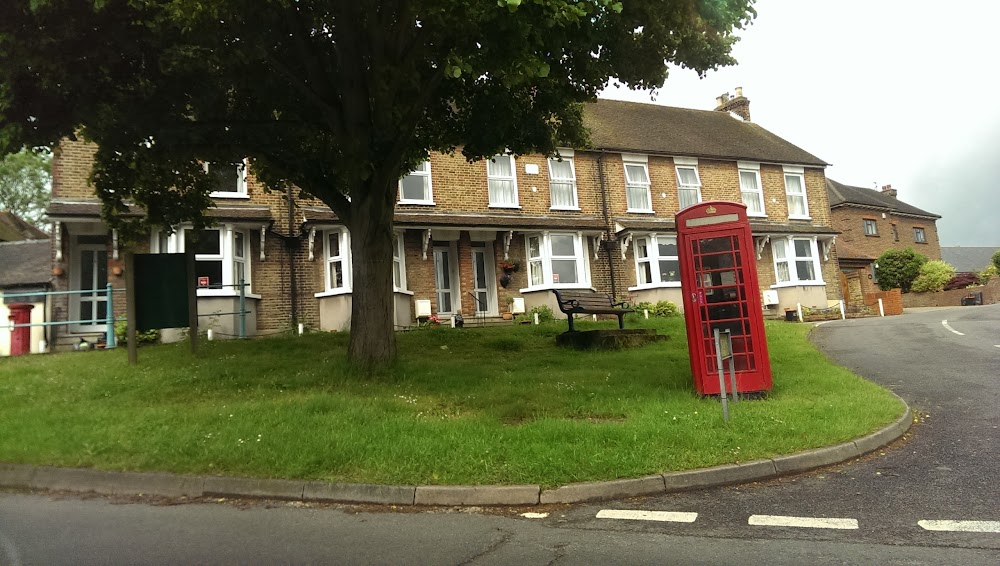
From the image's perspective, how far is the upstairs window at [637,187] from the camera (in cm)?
2267

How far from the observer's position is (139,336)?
585 inches

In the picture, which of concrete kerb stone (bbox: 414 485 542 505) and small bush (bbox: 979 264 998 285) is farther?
small bush (bbox: 979 264 998 285)

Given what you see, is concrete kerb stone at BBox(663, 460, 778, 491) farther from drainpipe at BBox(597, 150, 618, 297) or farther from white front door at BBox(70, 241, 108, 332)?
white front door at BBox(70, 241, 108, 332)

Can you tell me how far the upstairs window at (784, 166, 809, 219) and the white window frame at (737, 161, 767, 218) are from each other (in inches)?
59.0

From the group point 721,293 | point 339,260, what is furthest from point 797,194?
point 721,293

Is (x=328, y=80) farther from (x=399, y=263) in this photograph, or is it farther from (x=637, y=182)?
(x=637, y=182)

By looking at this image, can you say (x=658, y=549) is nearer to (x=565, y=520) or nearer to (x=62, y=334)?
(x=565, y=520)

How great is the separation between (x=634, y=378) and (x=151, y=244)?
1322 cm

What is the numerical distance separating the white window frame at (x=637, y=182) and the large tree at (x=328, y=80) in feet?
34.8

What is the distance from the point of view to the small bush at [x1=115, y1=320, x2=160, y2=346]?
14758 mm

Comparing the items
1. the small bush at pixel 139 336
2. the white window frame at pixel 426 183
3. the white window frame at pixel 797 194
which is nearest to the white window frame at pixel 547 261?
the white window frame at pixel 426 183

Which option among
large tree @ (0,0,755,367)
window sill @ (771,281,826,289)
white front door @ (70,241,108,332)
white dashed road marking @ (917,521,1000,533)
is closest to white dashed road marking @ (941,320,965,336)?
window sill @ (771,281,826,289)

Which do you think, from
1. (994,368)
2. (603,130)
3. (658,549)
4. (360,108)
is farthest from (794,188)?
(658,549)

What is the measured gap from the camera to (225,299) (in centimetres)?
1644
